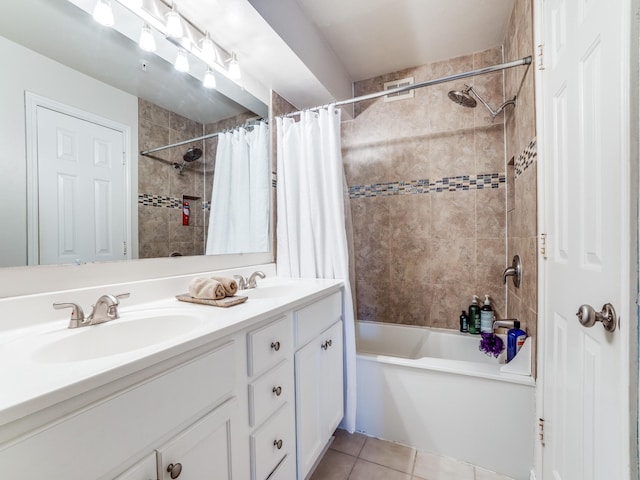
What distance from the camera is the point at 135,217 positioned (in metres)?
1.18

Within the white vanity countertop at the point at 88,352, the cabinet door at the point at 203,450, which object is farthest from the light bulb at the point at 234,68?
the cabinet door at the point at 203,450

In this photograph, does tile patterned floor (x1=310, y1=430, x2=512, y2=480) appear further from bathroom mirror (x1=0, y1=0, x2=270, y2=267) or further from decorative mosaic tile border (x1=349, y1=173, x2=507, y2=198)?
decorative mosaic tile border (x1=349, y1=173, x2=507, y2=198)

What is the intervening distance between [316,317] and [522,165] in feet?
4.39

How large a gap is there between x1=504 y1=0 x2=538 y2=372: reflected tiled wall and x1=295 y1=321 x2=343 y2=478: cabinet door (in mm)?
943

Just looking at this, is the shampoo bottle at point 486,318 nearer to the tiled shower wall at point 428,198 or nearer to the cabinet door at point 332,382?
the tiled shower wall at point 428,198

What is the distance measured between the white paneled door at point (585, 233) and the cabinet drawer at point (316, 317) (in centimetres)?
91

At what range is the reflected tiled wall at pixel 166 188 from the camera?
1.21 meters

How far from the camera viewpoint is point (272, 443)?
1.01 metres

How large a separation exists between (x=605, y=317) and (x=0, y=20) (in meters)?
1.80

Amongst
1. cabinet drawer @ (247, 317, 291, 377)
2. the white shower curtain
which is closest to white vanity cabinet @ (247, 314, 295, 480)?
cabinet drawer @ (247, 317, 291, 377)

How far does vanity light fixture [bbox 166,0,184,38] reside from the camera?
4.13 ft

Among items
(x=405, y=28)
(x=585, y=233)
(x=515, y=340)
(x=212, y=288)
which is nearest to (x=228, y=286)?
(x=212, y=288)

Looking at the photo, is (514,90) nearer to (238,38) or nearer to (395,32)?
(395,32)

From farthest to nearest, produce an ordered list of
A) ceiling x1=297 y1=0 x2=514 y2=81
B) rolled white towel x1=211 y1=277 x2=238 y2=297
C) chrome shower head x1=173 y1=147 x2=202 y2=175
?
ceiling x1=297 y1=0 x2=514 y2=81 → chrome shower head x1=173 y1=147 x2=202 y2=175 → rolled white towel x1=211 y1=277 x2=238 y2=297
